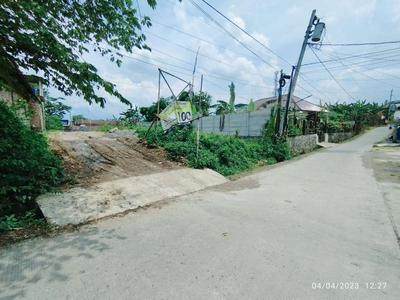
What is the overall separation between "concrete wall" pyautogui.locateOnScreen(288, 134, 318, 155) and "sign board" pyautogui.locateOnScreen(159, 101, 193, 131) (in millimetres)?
8166

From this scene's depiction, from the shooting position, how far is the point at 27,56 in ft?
9.09

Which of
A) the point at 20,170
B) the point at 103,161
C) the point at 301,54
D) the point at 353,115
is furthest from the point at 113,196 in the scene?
the point at 353,115

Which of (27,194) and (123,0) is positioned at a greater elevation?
(123,0)

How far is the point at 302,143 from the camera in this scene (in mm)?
15188

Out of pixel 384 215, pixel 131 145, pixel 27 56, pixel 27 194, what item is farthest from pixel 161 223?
pixel 131 145

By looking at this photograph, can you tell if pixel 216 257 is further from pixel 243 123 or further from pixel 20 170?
pixel 243 123

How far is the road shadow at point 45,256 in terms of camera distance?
6.52 ft

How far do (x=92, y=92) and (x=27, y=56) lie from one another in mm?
976

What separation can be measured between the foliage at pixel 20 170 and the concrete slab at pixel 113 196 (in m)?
0.28

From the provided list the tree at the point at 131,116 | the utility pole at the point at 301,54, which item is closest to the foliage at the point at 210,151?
the utility pole at the point at 301,54

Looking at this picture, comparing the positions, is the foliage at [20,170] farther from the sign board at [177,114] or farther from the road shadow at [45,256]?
the sign board at [177,114]

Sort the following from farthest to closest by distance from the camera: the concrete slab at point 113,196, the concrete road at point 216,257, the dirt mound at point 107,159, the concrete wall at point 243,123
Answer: the concrete wall at point 243,123
the dirt mound at point 107,159
the concrete slab at point 113,196
the concrete road at point 216,257

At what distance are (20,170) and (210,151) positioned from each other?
5862 mm

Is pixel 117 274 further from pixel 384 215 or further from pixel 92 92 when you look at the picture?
pixel 384 215
